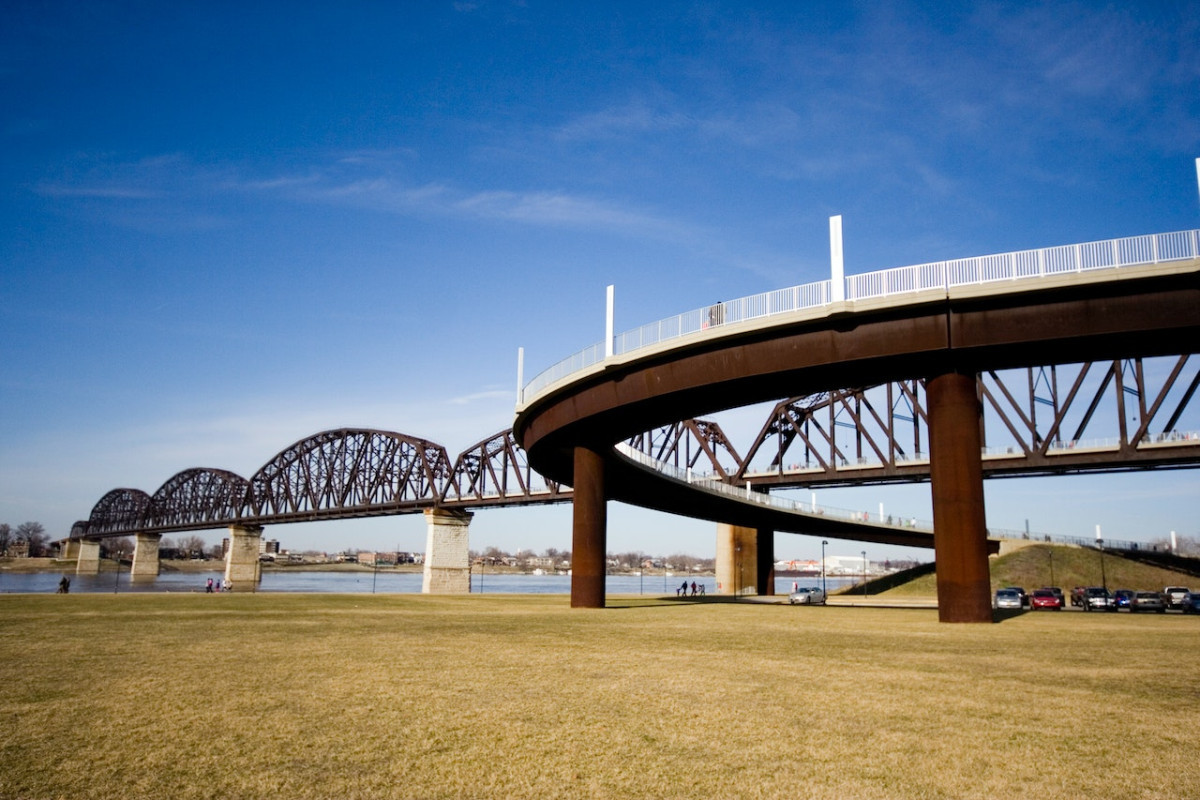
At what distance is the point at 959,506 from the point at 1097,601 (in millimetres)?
34832

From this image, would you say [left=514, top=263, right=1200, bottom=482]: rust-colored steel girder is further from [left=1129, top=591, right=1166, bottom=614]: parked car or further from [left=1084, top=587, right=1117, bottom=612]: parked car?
[left=1084, top=587, right=1117, bottom=612]: parked car

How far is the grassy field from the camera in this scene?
746cm

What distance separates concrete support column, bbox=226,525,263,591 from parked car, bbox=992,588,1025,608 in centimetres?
12510

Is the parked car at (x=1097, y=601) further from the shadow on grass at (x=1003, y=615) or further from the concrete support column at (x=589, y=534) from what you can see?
the concrete support column at (x=589, y=534)

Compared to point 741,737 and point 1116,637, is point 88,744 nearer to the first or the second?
point 741,737

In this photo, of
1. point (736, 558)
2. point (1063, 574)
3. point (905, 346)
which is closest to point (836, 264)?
point (905, 346)

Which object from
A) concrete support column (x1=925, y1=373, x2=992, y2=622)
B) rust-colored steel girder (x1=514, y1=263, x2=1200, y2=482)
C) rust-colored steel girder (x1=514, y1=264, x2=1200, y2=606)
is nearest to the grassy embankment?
rust-colored steel girder (x1=514, y1=264, x2=1200, y2=606)

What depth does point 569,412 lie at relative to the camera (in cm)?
4359

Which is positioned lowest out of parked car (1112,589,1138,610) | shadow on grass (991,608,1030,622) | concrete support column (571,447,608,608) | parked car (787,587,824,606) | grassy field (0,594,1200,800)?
parked car (787,587,824,606)

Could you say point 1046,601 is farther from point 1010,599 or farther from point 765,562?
point 765,562

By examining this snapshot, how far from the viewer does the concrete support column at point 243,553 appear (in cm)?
14638

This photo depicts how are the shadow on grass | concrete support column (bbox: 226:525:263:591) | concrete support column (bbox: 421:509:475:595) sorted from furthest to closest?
concrete support column (bbox: 226:525:263:591)
concrete support column (bbox: 421:509:475:595)
the shadow on grass

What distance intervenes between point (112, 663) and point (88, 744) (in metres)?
7.49

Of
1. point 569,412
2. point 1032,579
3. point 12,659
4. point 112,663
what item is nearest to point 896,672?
point 112,663
